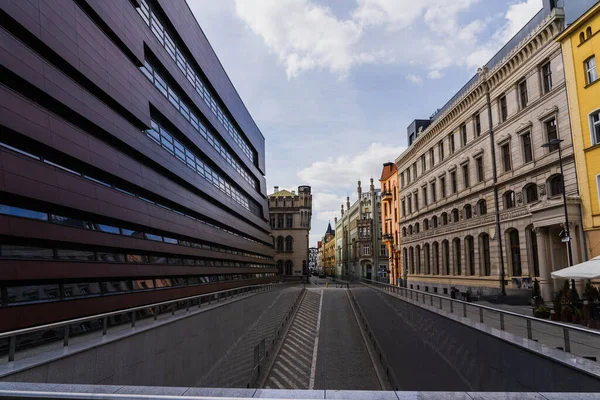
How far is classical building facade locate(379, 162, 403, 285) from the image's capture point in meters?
57.8

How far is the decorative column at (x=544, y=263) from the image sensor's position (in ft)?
75.2

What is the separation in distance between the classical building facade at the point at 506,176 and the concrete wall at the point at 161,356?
18.3 m

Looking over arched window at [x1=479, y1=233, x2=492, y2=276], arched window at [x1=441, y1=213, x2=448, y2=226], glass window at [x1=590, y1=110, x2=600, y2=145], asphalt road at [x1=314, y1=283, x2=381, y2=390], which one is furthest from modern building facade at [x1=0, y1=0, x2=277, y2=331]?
glass window at [x1=590, y1=110, x2=600, y2=145]

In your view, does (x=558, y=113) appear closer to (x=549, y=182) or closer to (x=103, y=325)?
(x=549, y=182)

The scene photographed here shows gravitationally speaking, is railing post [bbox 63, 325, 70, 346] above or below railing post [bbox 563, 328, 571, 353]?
below

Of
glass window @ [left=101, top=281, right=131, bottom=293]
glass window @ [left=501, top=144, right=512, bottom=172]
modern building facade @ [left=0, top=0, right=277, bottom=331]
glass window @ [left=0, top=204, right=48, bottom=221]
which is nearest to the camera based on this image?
glass window @ [left=0, top=204, right=48, bottom=221]

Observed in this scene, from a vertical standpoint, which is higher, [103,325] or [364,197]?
[364,197]

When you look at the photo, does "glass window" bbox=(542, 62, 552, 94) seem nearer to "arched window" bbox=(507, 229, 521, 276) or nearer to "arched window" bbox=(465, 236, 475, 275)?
"arched window" bbox=(507, 229, 521, 276)

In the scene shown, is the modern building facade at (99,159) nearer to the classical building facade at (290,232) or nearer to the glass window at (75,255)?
the glass window at (75,255)

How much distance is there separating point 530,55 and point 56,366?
1166 inches

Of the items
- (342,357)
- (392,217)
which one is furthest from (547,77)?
(392,217)

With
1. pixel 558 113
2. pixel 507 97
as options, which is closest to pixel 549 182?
pixel 558 113

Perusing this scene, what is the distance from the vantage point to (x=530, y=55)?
25562mm

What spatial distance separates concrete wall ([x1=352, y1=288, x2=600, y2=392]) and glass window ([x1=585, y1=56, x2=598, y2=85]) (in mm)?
15521
